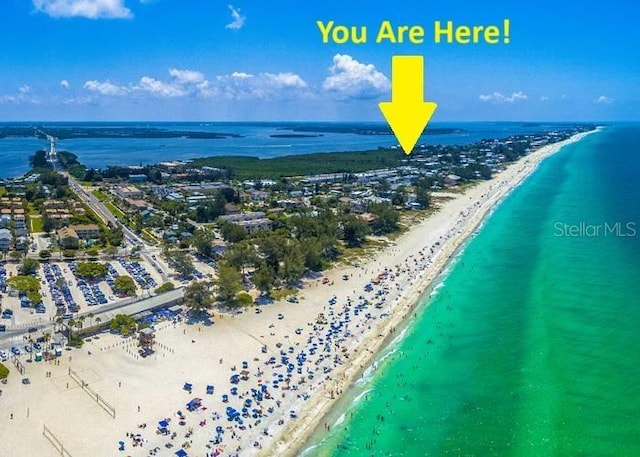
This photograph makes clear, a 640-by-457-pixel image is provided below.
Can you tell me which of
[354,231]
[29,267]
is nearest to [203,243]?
[29,267]

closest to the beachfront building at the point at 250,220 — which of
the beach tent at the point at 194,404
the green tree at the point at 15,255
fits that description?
the green tree at the point at 15,255

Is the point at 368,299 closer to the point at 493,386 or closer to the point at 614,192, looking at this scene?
the point at 493,386

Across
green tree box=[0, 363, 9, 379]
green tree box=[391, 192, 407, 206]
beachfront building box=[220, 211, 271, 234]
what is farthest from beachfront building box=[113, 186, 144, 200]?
green tree box=[0, 363, 9, 379]

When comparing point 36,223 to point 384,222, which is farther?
point 36,223

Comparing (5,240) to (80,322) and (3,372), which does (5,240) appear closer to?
(80,322)

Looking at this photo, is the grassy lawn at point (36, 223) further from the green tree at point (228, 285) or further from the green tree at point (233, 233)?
the green tree at point (228, 285)

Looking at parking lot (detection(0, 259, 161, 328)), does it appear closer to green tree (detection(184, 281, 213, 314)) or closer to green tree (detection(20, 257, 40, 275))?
green tree (detection(20, 257, 40, 275))
